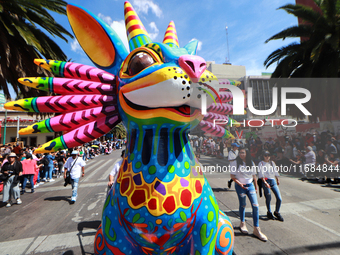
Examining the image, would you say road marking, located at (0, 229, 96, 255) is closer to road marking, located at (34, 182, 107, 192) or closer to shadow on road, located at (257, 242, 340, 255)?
shadow on road, located at (257, 242, 340, 255)

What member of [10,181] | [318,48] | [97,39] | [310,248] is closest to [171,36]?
[97,39]

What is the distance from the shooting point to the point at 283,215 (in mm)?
4105

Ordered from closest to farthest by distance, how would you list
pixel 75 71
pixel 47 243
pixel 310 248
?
1. pixel 75 71
2. pixel 310 248
3. pixel 47 243

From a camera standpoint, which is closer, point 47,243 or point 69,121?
point 69,121

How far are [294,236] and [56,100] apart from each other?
13.3ft

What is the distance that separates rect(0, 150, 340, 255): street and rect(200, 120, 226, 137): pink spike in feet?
0.84

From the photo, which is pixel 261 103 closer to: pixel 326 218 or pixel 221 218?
pixel 221 218

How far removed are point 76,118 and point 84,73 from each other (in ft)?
1.40

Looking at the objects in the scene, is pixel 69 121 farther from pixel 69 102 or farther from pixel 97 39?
pixel 97 39


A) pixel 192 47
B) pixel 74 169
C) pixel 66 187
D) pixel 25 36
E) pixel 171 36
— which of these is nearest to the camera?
pixel 192 47

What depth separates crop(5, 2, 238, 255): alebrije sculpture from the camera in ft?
4.14

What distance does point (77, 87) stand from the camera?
5.47ft

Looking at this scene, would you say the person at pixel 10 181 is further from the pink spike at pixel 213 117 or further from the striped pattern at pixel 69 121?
the pink spike at pixel 213 117

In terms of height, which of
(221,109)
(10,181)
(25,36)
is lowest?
(10,181)
